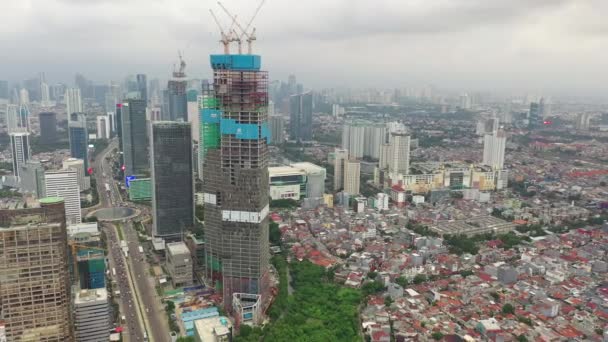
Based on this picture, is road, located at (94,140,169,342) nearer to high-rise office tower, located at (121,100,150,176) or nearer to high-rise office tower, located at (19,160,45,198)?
high-rise office tower, located at (19,160,45,198)

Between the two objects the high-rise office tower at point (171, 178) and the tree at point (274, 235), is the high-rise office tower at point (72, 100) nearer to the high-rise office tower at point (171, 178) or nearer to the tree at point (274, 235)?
the high-rise office tower at point (171, 178)

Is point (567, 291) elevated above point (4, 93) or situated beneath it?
situated beneath

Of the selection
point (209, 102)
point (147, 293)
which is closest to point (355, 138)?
point (209, 102)

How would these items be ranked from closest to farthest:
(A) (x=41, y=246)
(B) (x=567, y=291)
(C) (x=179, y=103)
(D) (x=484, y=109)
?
(A) (x=41, y=246)
(B) (x=567, y=291)
(C) (x=179, y=103)
(D) (x=484, y=109)

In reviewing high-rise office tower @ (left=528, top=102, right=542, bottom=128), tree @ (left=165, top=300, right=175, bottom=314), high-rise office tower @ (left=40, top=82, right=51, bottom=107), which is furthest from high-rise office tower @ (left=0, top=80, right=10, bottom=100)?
high-rise office tower @ (left=528, top=102, right=542, bottom=128)

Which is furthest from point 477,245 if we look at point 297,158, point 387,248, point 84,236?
point 297,158

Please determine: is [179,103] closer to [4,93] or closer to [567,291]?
[567,291]
